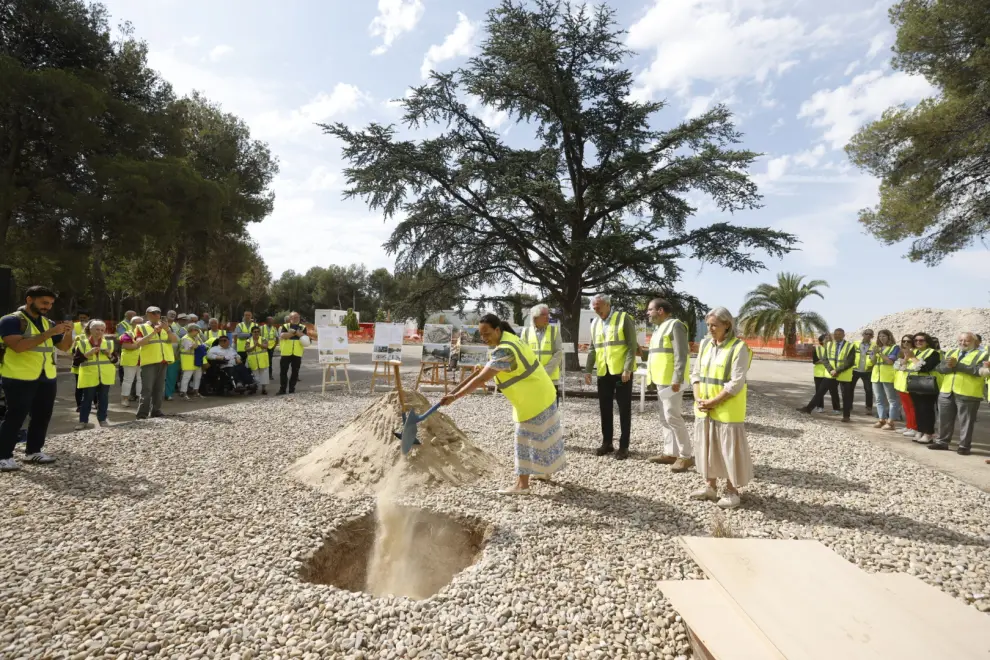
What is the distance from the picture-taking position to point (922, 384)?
7730 mm

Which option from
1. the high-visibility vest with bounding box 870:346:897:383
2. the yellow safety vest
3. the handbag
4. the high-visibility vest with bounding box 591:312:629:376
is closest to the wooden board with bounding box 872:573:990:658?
the high-visibility vest with bounding box 591:312:629:376

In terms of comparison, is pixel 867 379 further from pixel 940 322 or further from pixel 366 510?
pixel 940 322

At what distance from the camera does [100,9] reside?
19172 mm

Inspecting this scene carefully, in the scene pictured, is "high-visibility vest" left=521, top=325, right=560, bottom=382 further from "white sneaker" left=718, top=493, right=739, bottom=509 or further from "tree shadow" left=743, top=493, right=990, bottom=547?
"tree shadow" left=743, top=493, right=990, bottom=547

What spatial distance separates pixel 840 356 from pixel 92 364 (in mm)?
12498

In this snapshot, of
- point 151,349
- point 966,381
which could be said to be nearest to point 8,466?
point 151,349

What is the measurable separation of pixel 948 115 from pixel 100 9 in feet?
88.3

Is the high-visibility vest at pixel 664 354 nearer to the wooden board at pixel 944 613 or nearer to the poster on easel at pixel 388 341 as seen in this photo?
the wooden board at pixel 944 613

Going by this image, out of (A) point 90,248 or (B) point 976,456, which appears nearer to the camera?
(B) point 976,456

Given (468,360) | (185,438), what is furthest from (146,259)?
(185,438)

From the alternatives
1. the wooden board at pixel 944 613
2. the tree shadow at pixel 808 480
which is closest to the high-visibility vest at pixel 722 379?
the tree shadow at pixel 808 480

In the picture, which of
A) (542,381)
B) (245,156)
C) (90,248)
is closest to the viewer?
(542,381)

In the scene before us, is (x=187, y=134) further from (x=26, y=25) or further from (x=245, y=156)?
(x=26, y=25)

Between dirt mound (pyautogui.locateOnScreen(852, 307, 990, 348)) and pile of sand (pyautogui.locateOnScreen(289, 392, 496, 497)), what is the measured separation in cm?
3201
